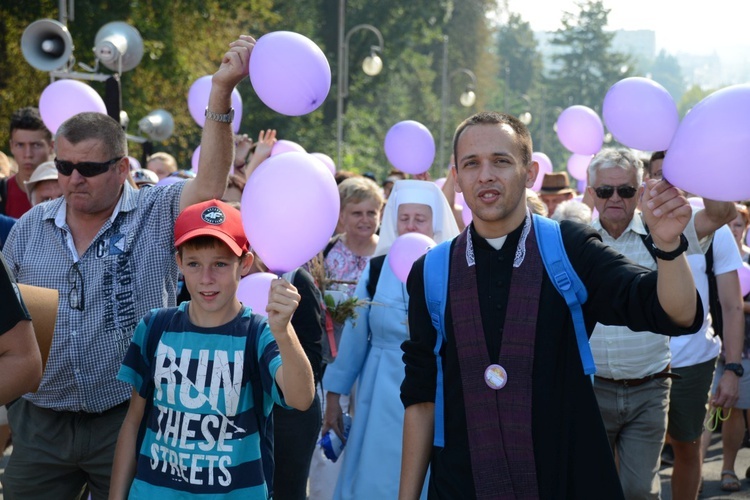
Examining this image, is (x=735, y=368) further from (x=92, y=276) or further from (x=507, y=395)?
(x=92, y=276)

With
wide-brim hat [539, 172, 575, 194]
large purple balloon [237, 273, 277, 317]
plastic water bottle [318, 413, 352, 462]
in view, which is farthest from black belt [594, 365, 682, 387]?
wide-brim hat [539, 172, 575, 194]

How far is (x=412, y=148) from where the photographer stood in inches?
383

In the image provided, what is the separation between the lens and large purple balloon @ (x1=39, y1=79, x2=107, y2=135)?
7438 mm

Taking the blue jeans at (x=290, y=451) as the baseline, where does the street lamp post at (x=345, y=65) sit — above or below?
above

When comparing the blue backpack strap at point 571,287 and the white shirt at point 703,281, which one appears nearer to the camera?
the blue backpack strap at point 571,287

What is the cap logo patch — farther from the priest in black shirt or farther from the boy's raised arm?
the priest in black shirt

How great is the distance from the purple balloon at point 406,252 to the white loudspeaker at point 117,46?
378 inches

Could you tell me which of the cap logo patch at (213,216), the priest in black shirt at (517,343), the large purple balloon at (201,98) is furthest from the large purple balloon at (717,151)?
the large purple balloon at (201,98)

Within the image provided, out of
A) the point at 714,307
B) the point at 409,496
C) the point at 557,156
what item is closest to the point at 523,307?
the point at 409,496

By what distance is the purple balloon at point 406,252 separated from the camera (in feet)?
17.9

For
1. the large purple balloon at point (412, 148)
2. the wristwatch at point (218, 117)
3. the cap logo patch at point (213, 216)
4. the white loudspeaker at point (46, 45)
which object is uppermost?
the white loudspeaker at point (46, 45)

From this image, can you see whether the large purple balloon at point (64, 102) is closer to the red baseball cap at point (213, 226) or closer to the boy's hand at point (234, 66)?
the boy's hand at point (234, 66)

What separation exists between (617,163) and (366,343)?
1.73 meters

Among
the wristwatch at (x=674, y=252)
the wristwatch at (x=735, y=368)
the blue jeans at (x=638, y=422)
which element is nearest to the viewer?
the wristwatch at (x=674, y=252)
